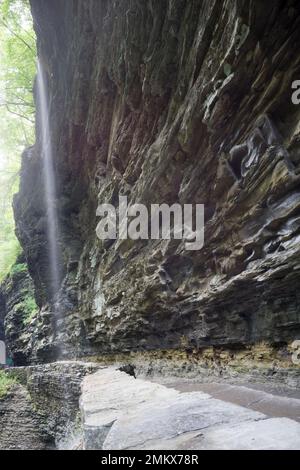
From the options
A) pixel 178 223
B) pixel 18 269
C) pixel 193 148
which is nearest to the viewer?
pixel 193 148

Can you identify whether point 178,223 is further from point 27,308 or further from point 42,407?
point 27,308

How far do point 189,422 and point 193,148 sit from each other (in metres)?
3.65

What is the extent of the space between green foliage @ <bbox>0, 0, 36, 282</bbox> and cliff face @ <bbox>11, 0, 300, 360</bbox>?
27.7 ft

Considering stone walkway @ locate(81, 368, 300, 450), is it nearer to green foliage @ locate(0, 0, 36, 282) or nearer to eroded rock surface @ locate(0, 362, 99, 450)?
eroded rock surface @ locate(0, 362, 99, 450)

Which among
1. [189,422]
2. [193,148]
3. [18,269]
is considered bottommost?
[189,422]

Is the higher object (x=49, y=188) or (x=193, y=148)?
(x=49, y=188)

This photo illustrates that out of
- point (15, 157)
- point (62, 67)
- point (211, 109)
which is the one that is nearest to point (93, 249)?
point (62, 67)

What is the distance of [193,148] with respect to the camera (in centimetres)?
476

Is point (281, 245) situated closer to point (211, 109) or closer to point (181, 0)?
point (211, 109)

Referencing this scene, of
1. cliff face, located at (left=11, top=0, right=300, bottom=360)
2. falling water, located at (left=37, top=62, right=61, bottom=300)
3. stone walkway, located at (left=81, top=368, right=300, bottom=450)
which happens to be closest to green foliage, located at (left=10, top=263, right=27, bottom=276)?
falling water, located at (left=37, top=62, right=61, bottom=300)

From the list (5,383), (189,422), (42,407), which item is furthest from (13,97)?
(189,422)

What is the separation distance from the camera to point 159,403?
10.2 ft

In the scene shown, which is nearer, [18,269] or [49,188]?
[49,188]

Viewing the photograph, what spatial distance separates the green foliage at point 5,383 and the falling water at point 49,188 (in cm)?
391
